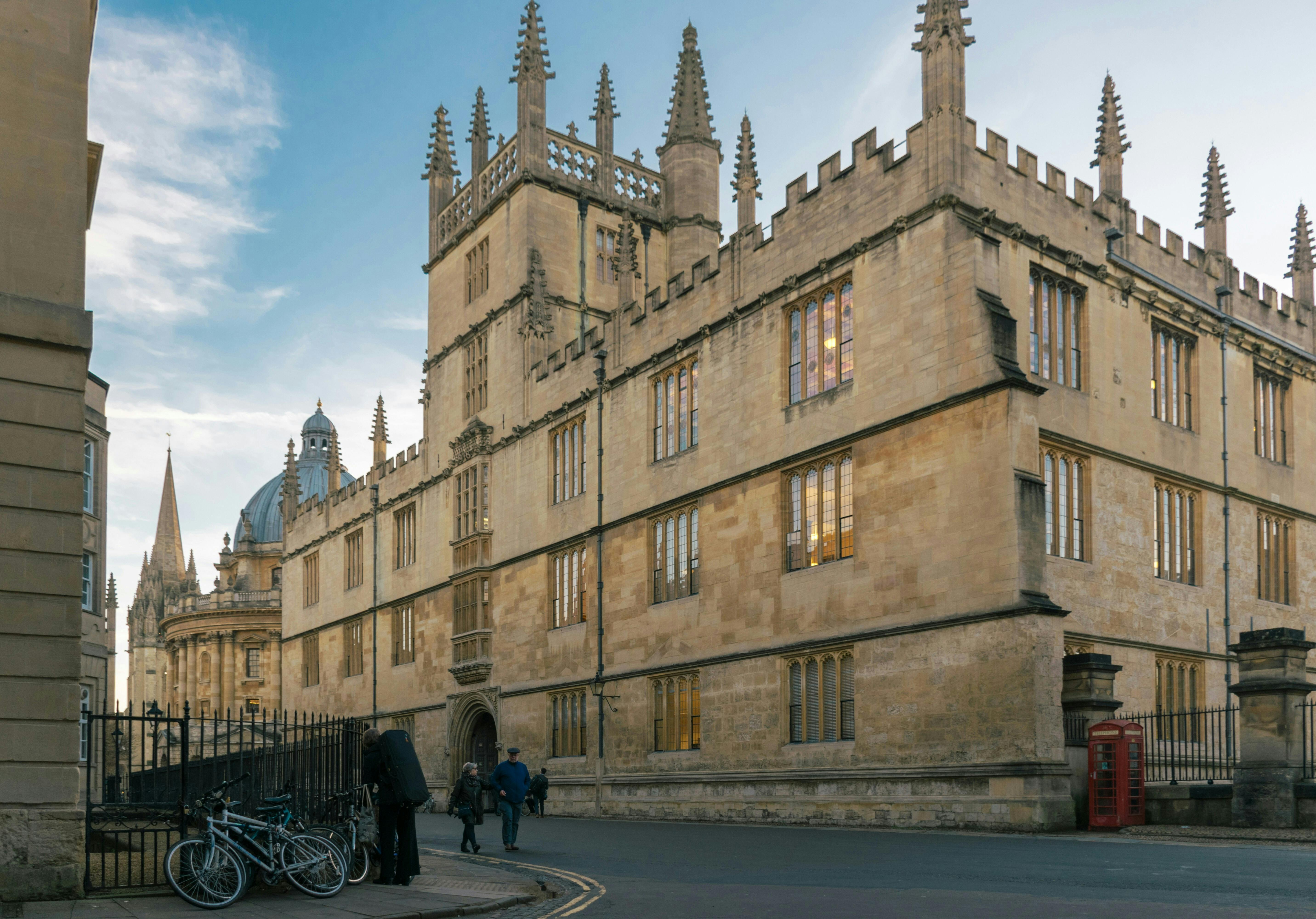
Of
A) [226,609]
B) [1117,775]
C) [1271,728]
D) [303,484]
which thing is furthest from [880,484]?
[303,484]

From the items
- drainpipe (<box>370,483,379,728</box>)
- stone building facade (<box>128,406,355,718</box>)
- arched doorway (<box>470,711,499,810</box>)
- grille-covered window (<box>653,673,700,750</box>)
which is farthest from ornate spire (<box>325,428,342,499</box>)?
grille-covered window (<box>653,673,700,750</box>)

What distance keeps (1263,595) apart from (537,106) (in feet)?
78.0

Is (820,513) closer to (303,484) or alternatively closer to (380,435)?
(380,435)

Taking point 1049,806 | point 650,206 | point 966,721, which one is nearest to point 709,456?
point 966,721

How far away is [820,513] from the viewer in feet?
84.1

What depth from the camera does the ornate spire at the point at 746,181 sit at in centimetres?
3025

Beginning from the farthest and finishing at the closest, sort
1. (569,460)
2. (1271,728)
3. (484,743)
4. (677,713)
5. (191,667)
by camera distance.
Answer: (191,667) → (484,743) → (569,460) → (677,713) → (1271,728)

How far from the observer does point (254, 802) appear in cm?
1369

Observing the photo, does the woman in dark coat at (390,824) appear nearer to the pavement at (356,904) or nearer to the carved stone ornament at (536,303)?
the pavement at (356,904)

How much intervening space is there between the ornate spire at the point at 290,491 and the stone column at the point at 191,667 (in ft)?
91.4

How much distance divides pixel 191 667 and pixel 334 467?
33833 mm

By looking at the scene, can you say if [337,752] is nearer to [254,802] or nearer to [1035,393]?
[254,802]

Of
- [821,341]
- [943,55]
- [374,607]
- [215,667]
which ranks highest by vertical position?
[943,55]

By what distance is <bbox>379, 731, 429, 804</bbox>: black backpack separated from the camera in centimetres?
1262
